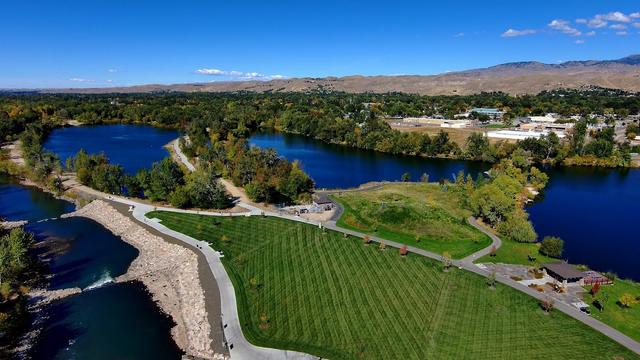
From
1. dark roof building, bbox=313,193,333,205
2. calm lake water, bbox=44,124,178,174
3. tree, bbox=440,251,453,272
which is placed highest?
calm lake water, bbox=44,124,178,174

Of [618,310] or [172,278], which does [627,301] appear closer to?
[618,310]

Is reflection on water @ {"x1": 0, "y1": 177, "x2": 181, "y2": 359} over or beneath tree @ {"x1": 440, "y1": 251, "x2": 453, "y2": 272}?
beneath

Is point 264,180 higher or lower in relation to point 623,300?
higher

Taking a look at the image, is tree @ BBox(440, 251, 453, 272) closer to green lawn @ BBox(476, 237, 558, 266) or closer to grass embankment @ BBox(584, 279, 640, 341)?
green lawn @ BBox(476, 237, 558, 266)

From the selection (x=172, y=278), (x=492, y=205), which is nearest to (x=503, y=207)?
(x=492, y=205)


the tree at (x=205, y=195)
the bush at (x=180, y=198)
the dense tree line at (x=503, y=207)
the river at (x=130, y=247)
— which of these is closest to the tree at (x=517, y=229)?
the dense tree line at (x=503, y=207)

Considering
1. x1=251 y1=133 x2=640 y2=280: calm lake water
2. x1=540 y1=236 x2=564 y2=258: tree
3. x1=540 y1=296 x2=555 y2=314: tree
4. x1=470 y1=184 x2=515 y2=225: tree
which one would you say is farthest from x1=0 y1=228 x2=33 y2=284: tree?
x1=540 y1=236 x2=564 y2=258: tree

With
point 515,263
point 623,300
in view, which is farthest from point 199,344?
point 623,300

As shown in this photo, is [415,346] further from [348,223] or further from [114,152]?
[114,152]
